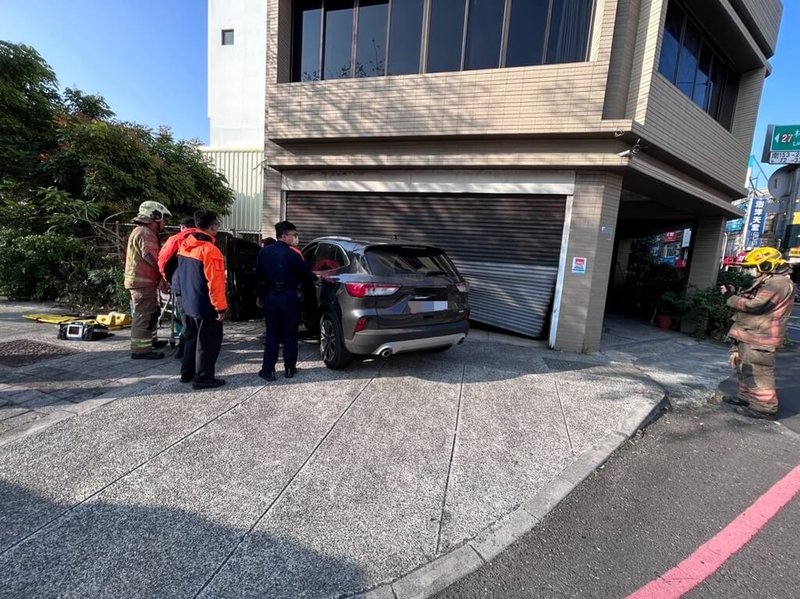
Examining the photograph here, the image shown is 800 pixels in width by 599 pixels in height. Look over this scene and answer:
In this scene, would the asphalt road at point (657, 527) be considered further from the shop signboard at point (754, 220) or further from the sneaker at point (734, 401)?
the shop signboard at point (754, 220)

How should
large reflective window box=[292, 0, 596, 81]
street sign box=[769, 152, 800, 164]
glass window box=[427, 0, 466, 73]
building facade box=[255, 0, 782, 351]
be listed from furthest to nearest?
street sign box=[769, 152, 800, 164]
glass window box=[427, 0, 466, 73]
large reflective window box=[292, 0, 596, 81]
building facade box=[255, 0, 782, 351]

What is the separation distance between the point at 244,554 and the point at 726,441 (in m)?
4.51

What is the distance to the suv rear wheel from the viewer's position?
4.70m

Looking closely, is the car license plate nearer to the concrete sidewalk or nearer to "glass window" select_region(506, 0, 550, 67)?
the concrete sidewalk

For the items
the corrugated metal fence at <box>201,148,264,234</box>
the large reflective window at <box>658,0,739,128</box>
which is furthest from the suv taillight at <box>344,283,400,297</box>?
the corrugated metal fence at <box>201,148,264,234</box>

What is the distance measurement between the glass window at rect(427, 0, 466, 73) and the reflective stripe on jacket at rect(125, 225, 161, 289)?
5601 millimetres

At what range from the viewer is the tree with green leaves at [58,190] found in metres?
7.70

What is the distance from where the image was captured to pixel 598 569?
7.11ft

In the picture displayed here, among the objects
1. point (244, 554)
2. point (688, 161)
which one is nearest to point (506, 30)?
point (688, 161)

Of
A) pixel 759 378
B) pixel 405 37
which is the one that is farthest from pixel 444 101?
pixel 759 378

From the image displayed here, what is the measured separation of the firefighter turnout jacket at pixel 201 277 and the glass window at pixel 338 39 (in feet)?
18.3

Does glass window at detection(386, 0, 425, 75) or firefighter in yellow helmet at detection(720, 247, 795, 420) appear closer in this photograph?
firefighter in yellow helmet at detection(720, 247, 795, 420)

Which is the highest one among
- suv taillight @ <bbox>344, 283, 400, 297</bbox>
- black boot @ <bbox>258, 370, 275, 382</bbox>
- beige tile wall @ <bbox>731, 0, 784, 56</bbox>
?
beige tile wall @ <bbox>731, 0, 784, 56</bbox>

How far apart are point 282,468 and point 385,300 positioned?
2.09m
